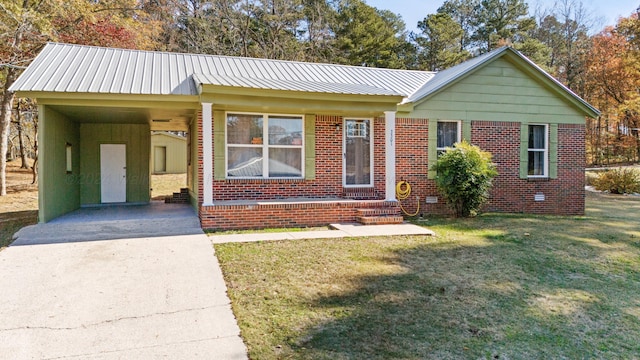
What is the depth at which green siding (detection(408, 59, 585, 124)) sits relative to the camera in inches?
438

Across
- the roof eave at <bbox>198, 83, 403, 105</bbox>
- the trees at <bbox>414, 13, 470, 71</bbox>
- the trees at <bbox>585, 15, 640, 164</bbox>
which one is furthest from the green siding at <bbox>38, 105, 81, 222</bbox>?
the trees at <bbox>585, 15, 640, 164</bbox>

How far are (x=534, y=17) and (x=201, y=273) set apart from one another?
36221 mm

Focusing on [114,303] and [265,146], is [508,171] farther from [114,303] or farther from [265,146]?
[114,303]

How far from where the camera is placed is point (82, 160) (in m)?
11.8

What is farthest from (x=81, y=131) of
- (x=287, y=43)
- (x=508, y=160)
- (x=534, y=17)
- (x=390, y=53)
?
(x=534, y=17)

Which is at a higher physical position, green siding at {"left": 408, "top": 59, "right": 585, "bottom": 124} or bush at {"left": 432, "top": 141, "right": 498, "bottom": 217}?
green siding at {"left": 408, "top": 59, "right": 585, "bottom": 124}

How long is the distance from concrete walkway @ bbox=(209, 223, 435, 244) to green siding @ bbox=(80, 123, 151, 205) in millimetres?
6232

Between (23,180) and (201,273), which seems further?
(23,180)

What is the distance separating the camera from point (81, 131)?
11.9m

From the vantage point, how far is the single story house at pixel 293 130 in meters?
8.45

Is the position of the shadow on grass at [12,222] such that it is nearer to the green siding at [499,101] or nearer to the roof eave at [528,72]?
the roof eave at [528,72]

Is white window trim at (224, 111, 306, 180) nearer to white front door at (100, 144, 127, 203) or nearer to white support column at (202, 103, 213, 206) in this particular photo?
white support column at (202, 103, 213, 206)

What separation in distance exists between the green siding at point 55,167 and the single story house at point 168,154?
51.0 ft

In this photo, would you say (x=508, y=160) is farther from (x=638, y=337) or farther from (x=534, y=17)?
(x=534, y=17)
